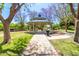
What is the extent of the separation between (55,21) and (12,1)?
0.54 meters

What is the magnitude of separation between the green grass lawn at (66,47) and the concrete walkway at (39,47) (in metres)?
0.06

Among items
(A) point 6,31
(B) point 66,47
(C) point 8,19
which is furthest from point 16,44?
(B) point 66,47

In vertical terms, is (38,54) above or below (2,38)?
→ below

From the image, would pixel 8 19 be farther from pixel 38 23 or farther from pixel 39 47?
pixel 39 47

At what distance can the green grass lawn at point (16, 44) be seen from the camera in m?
2.72

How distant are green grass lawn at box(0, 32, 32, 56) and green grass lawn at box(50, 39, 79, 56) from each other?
1.04ft

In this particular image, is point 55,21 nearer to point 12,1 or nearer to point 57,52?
point 57,52

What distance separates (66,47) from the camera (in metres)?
2.73

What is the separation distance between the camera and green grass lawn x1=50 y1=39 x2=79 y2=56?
2.71 m

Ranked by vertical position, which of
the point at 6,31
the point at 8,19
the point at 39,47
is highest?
the point at 8,19

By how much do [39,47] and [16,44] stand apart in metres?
0.26

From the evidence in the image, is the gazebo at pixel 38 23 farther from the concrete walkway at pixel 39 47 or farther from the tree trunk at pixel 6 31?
the tree trunk at pixel 6 31

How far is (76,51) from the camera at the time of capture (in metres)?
2.70

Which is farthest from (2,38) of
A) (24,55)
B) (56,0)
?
A: (56,0)
